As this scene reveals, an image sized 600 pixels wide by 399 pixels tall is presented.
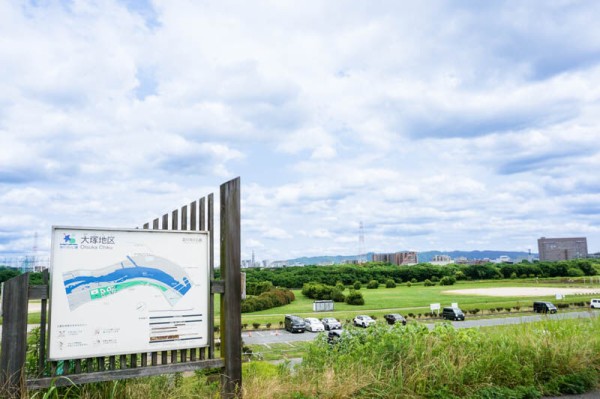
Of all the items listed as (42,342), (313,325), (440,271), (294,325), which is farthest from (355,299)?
(42,342)

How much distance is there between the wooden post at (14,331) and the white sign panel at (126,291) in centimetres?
28

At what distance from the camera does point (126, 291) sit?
5.25 metres

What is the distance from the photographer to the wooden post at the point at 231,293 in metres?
5.72

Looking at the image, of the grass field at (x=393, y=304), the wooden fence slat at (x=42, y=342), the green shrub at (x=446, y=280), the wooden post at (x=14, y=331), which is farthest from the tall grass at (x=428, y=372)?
the green shrub at (x=446, y=280)

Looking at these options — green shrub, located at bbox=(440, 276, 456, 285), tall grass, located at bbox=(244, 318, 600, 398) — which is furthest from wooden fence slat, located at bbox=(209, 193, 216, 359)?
green shrub, located at bbox=(440, 276, 456, 285)

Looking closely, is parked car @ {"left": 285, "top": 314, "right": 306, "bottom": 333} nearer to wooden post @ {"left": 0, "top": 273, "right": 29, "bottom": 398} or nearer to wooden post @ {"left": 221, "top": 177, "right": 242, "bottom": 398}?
wooden post @ {"left": 221, "top": 177, "right": 242, "bottom": 398}

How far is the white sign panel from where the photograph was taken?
5004 millimetres

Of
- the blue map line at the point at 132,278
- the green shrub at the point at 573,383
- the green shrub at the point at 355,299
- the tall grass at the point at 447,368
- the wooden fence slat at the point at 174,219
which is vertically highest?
the wooden fence slat at the point at 174,219

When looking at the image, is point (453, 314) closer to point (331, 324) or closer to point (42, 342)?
point (331, 324)

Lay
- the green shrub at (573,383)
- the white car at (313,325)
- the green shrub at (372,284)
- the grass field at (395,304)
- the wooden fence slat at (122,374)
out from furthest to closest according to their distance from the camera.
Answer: the green shrub at (372,284), the grass field at (395,304), the white car at (313,325), the green shrub at (573,383), the wooden fence slat at (122,374)

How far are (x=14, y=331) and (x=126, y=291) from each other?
3.73 ft

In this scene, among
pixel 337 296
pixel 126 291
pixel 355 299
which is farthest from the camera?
pixel 337 296

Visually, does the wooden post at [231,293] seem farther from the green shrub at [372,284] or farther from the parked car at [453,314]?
the green shrub at [372,284]

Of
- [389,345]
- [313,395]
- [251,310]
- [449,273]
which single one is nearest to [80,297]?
[313,395]
